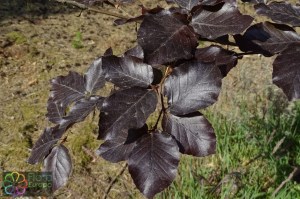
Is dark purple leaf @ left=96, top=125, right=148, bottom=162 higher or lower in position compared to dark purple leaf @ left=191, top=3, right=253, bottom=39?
lower

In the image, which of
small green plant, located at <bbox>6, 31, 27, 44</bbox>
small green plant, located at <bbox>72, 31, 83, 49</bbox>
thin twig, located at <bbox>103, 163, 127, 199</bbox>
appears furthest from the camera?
small green plant, located at <bbox>72, 31, 83, 49</bbox>

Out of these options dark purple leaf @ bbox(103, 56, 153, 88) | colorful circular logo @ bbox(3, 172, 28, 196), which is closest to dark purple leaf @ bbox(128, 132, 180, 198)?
dark purple leaf @ bbox(103, 56, 153, 88)

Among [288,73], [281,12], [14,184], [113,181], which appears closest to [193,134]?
[288,73]

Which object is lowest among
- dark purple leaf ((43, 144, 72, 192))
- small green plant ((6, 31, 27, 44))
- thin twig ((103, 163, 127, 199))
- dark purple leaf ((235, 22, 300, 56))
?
thin twig ((103, 163, 127, 199))

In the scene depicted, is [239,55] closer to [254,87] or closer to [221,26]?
[221,26]

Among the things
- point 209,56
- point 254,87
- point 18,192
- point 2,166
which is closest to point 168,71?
point 209,56

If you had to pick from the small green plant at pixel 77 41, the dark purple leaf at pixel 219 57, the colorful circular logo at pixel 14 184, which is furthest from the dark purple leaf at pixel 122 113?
the small green plant at pixel 77 41

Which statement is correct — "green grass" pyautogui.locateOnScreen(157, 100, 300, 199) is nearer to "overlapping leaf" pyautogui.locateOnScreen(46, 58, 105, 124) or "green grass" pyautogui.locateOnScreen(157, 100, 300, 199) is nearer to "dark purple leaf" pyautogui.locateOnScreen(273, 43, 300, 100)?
"overlapping leaf" pyautogui.locateOnScreen(46, 58, 105, 124)
